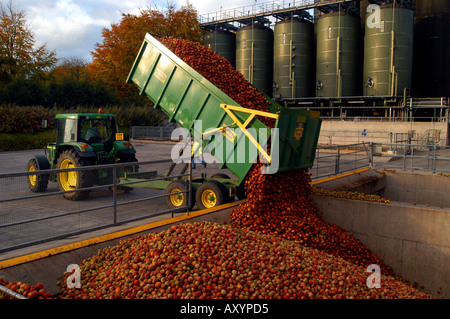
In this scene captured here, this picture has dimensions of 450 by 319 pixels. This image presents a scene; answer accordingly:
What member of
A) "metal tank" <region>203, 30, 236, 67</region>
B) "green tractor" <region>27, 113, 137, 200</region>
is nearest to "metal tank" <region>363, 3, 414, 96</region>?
"metal tank" <region>203, 30, 236, 67</region>

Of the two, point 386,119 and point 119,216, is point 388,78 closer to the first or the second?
point 386,119

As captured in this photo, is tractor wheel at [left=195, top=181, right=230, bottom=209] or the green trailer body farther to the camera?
tractor wheel at [left=195, top=181, right=230, bottom=209]

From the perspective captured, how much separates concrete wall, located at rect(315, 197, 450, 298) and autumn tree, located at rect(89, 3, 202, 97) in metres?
32.7

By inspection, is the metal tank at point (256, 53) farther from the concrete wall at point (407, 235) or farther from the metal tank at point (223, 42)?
the concrete wall at point (407, 235)

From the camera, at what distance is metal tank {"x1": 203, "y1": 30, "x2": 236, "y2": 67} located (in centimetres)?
4000

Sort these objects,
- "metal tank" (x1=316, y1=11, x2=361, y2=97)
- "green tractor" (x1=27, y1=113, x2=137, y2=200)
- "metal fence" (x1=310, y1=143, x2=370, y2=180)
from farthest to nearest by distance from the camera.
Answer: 1. "metal tank" (x1=316, y1=11, x2=361, y2=97)
2. "metal fence" (x1=310, y1=143, x2=370, y2=180)
3. "green tractor" (x1=27, y1=113, x2=137, y2=200)

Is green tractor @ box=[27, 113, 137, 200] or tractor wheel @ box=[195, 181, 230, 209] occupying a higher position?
green tractor @ box=[27, 113, 137, 200]

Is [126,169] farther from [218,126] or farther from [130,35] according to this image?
[130,35]

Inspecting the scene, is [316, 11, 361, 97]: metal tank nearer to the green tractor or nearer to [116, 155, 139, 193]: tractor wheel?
the green tractor

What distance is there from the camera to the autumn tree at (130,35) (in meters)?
38.0

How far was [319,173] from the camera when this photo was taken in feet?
44.7

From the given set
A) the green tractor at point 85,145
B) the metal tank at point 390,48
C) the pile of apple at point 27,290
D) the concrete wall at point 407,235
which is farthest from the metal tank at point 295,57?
the pile of apple at point 27,290
